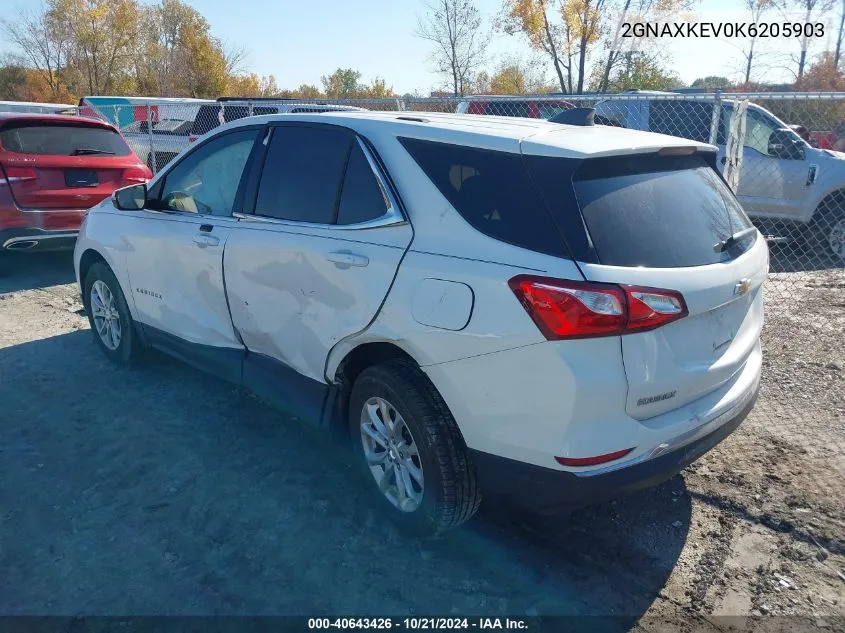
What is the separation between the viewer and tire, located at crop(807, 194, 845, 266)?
843 centimetres

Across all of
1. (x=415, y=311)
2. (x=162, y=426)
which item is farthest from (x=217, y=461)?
(x=415, y=311)

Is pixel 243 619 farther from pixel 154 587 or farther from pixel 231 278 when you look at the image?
pixel 231 278

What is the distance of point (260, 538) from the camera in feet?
10.1

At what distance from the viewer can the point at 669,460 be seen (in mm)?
2607

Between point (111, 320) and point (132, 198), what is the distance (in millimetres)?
1025

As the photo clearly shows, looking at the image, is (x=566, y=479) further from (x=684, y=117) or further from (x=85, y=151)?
(x=684, y=117)

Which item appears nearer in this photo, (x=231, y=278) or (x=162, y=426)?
(x=231, y=278)

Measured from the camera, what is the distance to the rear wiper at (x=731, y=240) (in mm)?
2835

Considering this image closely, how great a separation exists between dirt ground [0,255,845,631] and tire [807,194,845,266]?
4.84 m

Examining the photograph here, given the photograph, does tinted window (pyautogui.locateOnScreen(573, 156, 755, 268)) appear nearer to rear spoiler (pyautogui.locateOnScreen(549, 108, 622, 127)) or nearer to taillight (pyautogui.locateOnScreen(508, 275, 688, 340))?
taillight (pyautogui.locateOnScreen(508, 275, 688, 340))

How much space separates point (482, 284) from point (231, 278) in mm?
1785


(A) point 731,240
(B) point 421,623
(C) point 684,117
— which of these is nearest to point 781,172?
(C) point 684,117

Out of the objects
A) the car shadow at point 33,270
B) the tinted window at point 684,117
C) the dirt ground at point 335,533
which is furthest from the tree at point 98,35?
the dirt ground at point 335,533

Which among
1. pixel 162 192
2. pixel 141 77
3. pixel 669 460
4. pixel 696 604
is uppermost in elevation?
pixel 141 77
